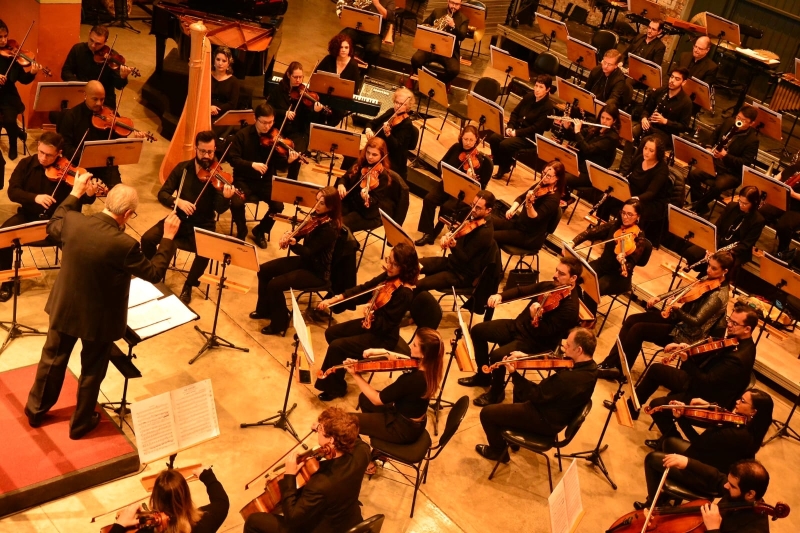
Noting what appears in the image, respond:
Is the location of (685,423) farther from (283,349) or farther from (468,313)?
(283,349)

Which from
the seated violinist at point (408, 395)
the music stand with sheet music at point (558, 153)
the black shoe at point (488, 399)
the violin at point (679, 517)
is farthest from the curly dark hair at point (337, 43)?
the violin at point (679, 517)

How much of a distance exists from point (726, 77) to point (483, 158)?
5.73 metres

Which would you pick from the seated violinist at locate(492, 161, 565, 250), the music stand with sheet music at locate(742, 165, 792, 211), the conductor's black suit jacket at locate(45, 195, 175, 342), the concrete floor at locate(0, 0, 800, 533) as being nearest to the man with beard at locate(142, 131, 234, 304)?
the concrete floor at locate(0, 0, 800, 533)

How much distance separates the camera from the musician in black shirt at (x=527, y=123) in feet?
30.5

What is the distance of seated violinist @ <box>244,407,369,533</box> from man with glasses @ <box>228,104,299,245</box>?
12.1 ft

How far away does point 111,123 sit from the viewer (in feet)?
24.4

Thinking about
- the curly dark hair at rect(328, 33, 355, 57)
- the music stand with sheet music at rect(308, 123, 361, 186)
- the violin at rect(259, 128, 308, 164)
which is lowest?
the violin at rect(259, 128, 308, 164)

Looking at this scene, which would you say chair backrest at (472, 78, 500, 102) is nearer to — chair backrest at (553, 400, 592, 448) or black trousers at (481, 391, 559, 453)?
black trousers at (481, 391, 559, 453)

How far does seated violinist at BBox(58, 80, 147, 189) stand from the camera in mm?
7242

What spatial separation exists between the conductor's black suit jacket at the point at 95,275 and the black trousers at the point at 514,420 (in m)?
2.43

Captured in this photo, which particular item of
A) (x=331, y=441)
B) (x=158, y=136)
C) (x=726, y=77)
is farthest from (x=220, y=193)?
(x=726, y=77)

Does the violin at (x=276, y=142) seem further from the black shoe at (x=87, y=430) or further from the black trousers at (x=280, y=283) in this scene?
the black shoe at (x=87, y=430)

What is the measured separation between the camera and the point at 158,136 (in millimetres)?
9422

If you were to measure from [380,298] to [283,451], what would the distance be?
1.26m
